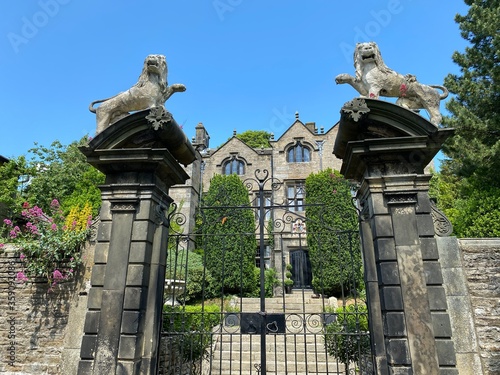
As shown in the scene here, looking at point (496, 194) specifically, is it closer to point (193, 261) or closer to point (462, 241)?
point (462, 241)

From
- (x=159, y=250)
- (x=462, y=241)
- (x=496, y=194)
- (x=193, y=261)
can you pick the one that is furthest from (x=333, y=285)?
(x=159, y=250)

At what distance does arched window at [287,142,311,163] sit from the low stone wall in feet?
59.8

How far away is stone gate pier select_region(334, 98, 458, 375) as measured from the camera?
3.78m

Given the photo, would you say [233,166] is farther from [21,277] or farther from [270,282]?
[21,277]

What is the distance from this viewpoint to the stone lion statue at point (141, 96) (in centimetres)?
495

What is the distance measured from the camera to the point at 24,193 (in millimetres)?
19594

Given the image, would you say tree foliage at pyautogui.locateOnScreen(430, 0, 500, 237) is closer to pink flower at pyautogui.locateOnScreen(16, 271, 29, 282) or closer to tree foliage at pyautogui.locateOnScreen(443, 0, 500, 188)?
tree foliage at pyautogui.locateOnScreen(443, 0, 500, 188)

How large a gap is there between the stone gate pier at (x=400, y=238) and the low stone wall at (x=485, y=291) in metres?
0.71

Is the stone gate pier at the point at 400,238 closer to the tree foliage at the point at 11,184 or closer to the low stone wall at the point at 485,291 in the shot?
the low stone wall at the point at 485,291

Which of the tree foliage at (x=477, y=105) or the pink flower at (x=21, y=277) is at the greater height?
the tree foliage at (x=477, y=105)

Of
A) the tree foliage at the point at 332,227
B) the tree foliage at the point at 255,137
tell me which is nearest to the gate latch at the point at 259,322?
the tree foliage at the point at 332,227

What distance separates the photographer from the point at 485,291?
4438mm

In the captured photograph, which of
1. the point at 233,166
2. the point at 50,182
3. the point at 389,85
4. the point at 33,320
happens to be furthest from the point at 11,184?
the point at 389,85

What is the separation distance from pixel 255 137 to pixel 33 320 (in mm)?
33646
